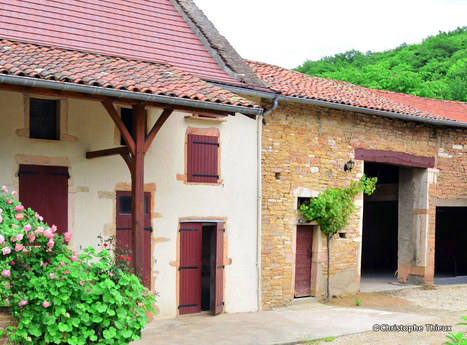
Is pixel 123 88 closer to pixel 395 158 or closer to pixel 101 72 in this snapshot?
pixel 101 72

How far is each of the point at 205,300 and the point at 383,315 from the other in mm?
3325

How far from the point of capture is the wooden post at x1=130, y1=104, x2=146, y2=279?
26.6 ft

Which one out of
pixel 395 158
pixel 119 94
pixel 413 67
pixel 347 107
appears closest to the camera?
pixel 119 94

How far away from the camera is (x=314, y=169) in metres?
12.3

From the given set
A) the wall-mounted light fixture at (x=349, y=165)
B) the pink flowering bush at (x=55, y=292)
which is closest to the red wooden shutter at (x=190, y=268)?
the pink flowering bush at (x=55, y=292)

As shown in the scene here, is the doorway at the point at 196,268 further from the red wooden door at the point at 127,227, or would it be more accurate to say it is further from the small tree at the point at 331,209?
the small tree at the point at 331,209

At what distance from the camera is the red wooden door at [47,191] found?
8.77 metres

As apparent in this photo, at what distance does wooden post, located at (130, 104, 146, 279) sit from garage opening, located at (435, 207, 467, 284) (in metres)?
12.0

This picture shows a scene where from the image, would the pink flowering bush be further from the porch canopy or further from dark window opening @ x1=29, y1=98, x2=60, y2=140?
dark window opening @ x1=29, y1=98, x2=60, y2=140

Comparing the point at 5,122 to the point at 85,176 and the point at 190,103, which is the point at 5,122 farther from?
the point at 190,103

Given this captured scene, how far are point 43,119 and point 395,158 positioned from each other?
7.95 metres

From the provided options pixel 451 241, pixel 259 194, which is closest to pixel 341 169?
pixel 259 194

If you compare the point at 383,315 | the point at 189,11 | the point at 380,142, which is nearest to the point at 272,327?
the point at 383,315

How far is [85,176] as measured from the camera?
368 inches
